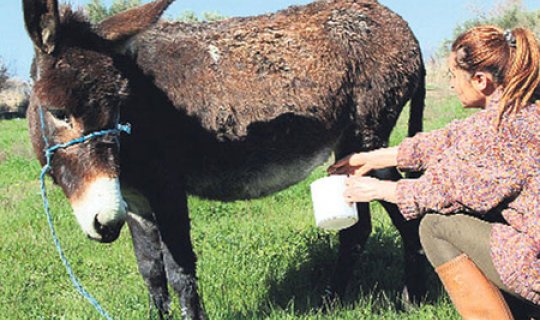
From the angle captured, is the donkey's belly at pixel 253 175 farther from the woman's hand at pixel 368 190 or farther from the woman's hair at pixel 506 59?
the woman's hair at pixel 506 59

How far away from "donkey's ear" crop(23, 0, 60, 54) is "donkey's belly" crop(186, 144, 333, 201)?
1193 millimetres

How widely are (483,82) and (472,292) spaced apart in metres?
0.90

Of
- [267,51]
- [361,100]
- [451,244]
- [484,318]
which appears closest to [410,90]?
[361,100]

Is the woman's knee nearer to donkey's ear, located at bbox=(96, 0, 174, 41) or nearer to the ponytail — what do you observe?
the ponytail

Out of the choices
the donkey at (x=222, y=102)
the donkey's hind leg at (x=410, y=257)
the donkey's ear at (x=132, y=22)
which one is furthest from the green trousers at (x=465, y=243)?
the donkey's ear at (x=132, y=22)

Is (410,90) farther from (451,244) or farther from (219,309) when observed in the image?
(219,309)

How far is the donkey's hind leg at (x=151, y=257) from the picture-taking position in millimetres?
3570

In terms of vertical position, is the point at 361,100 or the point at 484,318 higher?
the point at 361,100

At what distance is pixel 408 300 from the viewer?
3.72m

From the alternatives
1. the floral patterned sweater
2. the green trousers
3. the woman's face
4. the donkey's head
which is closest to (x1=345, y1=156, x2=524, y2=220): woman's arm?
the floral patterned sweater

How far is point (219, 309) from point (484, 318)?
5.24 feet

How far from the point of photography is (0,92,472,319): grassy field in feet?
11.7

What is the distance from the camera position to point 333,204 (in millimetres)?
2861

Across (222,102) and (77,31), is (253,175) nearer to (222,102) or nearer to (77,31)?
(222,102)
